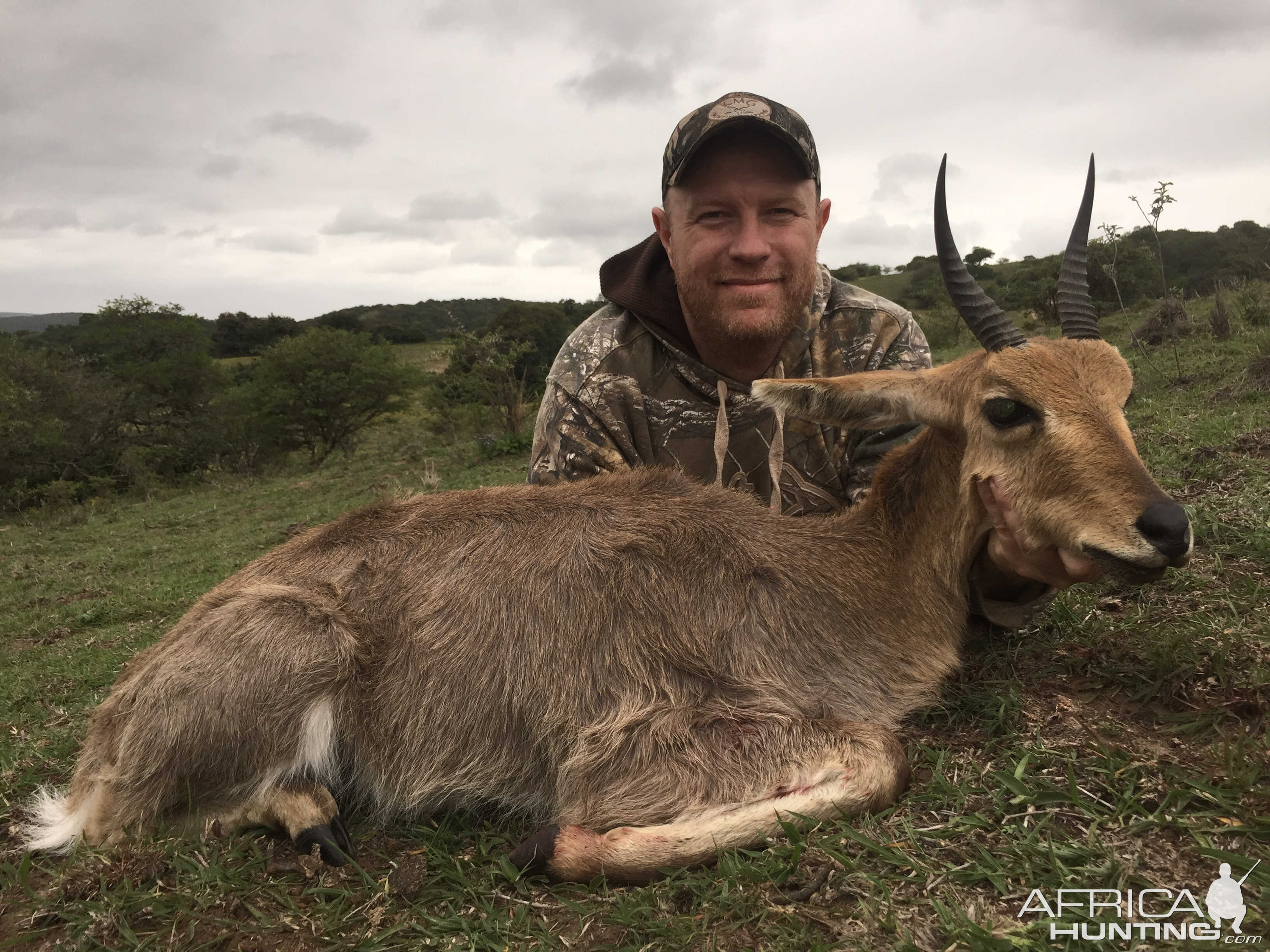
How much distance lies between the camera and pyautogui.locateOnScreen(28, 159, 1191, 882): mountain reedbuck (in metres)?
3.05

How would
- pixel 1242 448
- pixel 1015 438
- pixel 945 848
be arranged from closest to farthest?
pixel 945 848, pixel 1015 438, pixel 1242 448

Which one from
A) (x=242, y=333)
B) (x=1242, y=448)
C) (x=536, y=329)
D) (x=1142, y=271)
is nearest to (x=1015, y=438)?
(x=1242, y=448)

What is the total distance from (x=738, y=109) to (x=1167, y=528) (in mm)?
3404

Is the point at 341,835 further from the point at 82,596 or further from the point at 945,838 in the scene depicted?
the point at 82,596

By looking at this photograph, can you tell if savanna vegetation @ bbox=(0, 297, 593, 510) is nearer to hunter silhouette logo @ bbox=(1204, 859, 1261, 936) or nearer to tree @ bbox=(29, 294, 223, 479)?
tree @ bbox=(29, 294, 223, 479)

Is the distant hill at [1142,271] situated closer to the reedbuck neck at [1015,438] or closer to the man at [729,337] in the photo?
the man at [729,337]

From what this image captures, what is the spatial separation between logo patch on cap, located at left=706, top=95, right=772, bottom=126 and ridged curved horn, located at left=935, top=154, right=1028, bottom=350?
5.57ft

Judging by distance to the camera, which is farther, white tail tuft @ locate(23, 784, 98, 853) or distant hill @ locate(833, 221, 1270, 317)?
distant hill @ locate(833, 221, 1270, 317)

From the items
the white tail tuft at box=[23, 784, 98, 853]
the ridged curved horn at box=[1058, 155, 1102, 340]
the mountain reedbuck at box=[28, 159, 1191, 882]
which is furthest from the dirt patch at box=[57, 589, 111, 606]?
the ridged curved horn at box=[1058, 155, 1102, 340]

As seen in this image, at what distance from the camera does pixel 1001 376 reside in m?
3.08

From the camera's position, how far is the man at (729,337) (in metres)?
4.76

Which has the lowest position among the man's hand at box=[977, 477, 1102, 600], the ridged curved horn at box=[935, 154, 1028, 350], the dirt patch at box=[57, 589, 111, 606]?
the dirt patch at box=[57, 589, 111, 606]

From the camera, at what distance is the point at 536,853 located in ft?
9.41

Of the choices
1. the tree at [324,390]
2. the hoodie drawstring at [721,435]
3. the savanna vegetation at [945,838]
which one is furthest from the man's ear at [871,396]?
the tree at [324,390]
